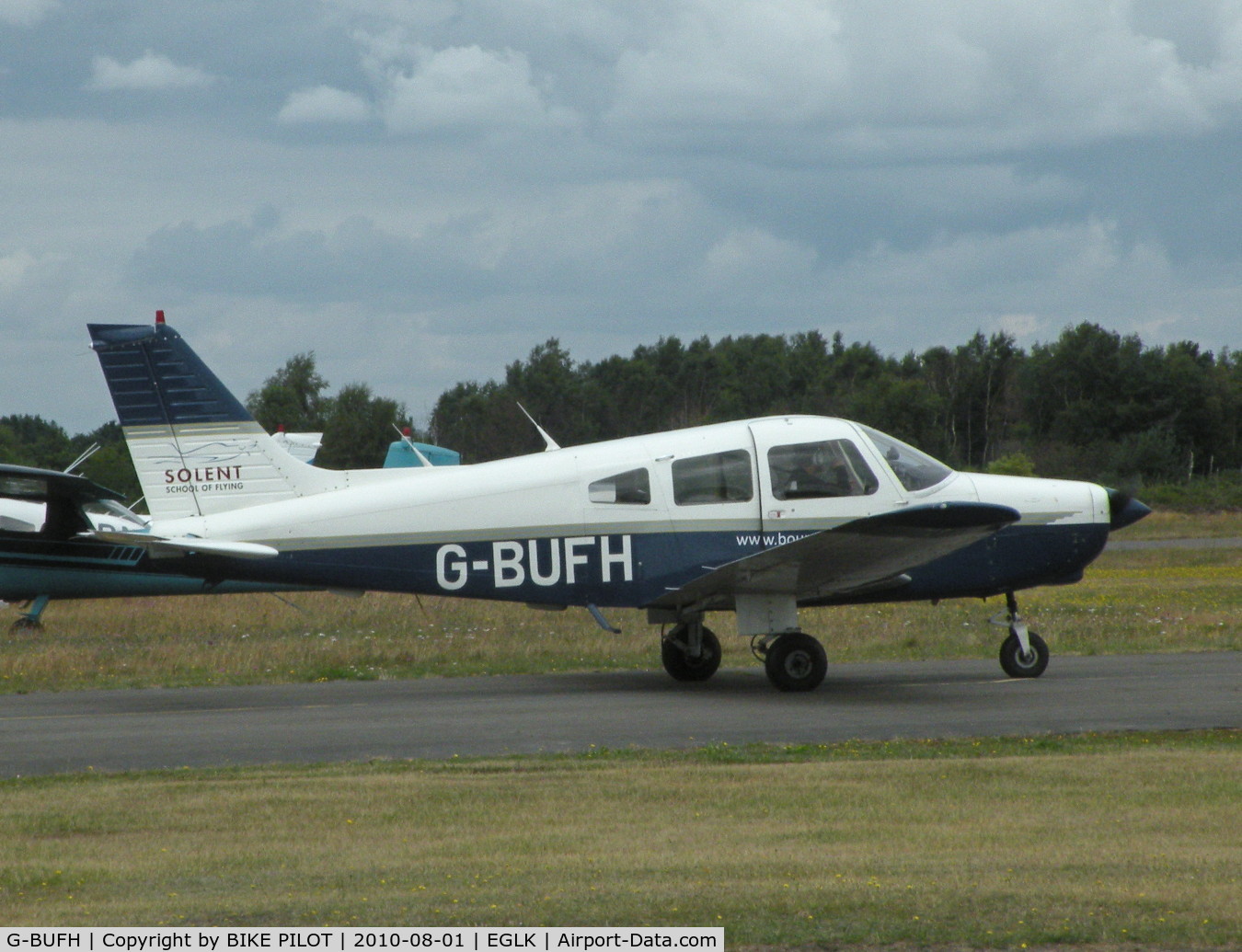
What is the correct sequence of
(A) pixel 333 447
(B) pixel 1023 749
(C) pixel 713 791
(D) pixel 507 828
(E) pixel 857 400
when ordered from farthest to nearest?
(A) pixel 333 447
(E) pixel 857 400
(B) pixel 1023 749
(C) pixel 713 791
(D) pixel 507 828

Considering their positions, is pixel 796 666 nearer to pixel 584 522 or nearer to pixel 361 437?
pixel 584 522

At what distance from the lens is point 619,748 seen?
11.0m

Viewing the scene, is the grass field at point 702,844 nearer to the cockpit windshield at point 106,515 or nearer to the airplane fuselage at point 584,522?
the airplane fuselage at point 584,522

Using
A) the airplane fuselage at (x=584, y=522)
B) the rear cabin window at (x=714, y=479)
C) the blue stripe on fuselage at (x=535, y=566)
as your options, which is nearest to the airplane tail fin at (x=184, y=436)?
the airplane fuselage at (x=584, y=522)

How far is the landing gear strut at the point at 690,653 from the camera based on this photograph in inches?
610

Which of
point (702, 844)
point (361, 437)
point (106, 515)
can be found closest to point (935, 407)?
point (361, 437)

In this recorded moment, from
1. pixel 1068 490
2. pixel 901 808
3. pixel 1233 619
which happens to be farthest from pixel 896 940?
pixel 1233 619

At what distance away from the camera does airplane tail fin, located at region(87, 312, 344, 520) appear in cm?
1541

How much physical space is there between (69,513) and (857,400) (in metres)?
51.3

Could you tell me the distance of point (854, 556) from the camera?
13.7 meters

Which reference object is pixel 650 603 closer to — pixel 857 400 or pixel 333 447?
pixel 857 400

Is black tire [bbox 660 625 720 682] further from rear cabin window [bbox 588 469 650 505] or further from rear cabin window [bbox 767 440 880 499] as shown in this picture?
rear cabin window [bbox 767 440 880 499]

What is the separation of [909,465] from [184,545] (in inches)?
288

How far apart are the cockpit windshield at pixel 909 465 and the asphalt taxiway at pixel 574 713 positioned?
6.86 feet
